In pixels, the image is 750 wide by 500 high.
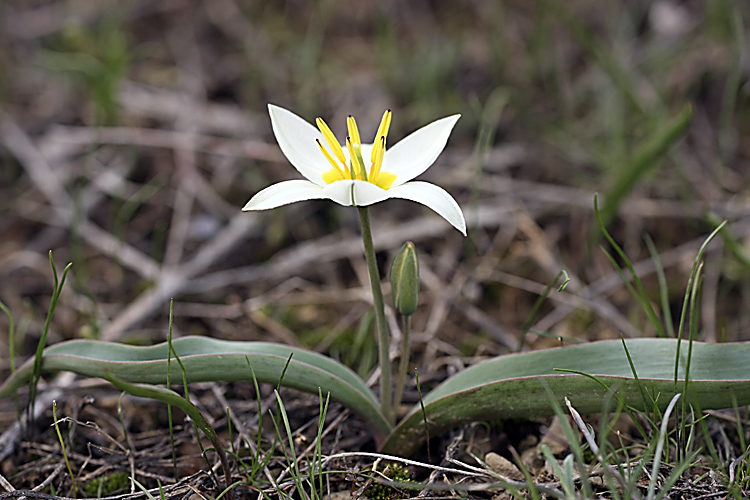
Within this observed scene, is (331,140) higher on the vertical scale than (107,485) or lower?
higher

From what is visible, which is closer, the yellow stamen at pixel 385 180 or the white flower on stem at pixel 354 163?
the white flower on stem at pixel 354 163

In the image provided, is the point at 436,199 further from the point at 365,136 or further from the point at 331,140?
the point at 365,136

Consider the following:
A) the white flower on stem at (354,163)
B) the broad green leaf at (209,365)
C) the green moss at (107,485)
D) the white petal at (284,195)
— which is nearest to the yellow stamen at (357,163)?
the white flower on stem at (354,163)

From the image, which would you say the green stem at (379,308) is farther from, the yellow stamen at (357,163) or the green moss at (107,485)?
the green moss at (107,485)

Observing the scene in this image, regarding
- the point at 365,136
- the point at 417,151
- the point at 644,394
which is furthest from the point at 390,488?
the point at 365,136

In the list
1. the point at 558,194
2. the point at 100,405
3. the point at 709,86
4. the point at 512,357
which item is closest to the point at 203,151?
the point at 100,405

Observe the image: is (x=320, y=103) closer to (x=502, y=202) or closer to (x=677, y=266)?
(x=502, y=202)

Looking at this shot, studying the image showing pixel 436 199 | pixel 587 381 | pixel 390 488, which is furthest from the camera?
pixel 390 488
